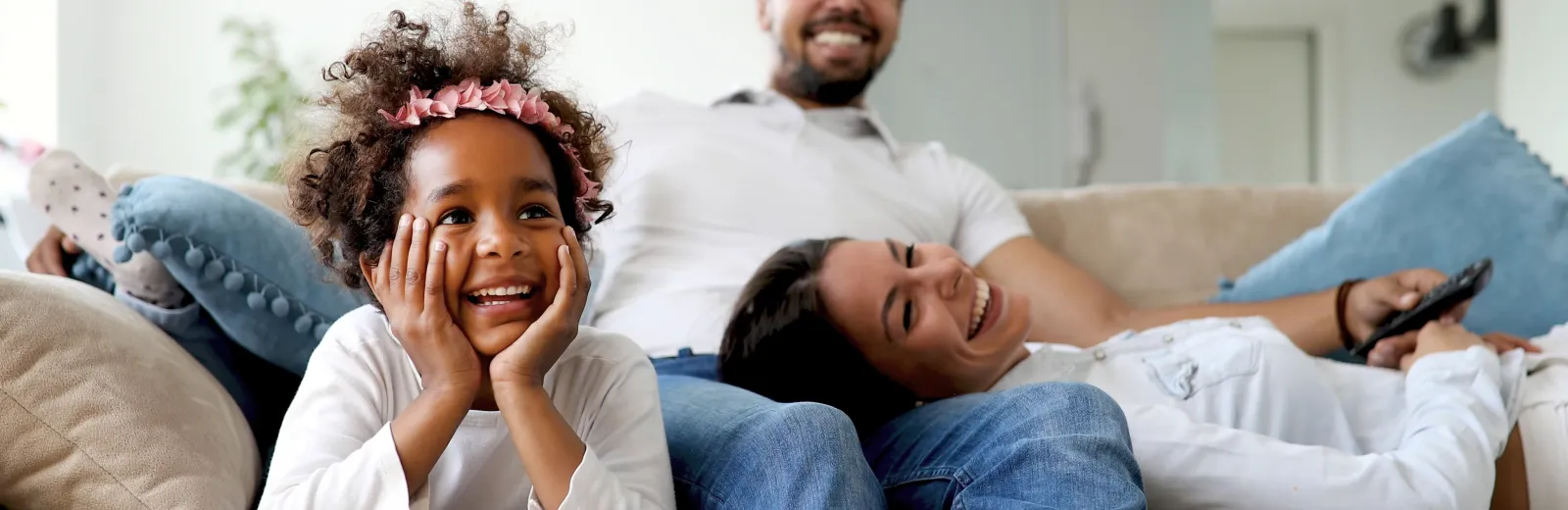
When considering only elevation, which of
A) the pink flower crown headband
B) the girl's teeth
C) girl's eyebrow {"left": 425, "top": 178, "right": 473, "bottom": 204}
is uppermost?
the pink flower crown headband

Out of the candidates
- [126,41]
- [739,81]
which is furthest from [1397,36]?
[126,41]

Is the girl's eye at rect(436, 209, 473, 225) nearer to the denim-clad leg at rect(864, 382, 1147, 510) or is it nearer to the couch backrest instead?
the denim-clad leg at rect(864, 382, 1147, 510)

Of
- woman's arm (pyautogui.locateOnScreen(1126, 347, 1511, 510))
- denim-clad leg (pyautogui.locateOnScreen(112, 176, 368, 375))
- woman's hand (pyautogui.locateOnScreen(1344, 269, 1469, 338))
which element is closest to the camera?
woman's arm (pyautogui.locateOnScreen(1126, 347, 1511, 510))

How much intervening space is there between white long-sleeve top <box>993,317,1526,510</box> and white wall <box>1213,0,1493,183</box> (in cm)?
634

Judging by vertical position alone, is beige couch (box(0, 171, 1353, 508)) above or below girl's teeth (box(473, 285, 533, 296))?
below

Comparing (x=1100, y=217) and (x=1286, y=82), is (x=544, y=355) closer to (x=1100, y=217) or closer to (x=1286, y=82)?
(x=1100, y=217)

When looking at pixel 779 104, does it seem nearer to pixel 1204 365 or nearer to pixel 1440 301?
pixel 1204 365

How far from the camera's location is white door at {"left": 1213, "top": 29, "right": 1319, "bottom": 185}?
7691mm

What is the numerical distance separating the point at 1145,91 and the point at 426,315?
12.8 feet

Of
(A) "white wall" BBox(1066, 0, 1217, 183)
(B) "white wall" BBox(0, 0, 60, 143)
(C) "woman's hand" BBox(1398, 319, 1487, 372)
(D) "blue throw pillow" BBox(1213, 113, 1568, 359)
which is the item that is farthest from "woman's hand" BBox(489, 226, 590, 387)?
(A) "white wall" BBox(1066, 0, 1217, 183)

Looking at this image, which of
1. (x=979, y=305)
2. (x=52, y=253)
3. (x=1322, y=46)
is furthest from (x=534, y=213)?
(x=1322, y=46)

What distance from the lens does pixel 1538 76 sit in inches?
201

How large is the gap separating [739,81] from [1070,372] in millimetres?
3224

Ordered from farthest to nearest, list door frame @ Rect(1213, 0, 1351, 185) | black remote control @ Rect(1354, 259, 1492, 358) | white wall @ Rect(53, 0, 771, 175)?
1. door frame @ Rect(1213, 0, 1351, 185)
2. white wall @ Rect(53, 0, 771, 175)
3. black remote control @ Rect(1354, 259, 1492, 358)
